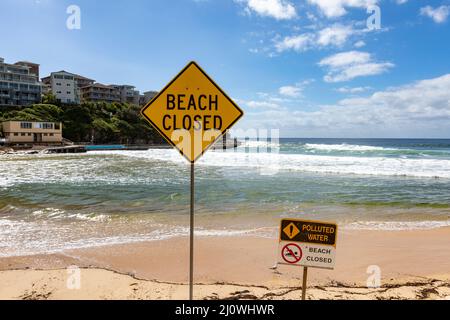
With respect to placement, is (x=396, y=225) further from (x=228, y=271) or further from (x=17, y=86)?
(x=17, y=86)

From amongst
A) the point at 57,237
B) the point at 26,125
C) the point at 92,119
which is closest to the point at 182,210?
the point at 57,237

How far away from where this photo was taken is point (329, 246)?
3.48m

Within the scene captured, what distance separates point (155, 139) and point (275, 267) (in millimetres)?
107273

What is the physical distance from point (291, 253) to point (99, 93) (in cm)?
12900

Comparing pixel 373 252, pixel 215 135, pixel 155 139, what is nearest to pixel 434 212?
pixel 373 252

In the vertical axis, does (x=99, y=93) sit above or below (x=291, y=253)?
above

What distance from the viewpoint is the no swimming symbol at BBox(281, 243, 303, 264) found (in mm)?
3543

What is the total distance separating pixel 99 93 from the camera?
390 feet

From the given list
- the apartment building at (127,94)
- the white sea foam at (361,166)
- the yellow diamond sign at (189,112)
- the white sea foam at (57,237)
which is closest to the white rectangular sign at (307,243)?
the yellow diamond sign at (189,112)

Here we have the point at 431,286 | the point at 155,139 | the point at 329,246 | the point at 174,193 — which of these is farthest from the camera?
the point at 155,139
